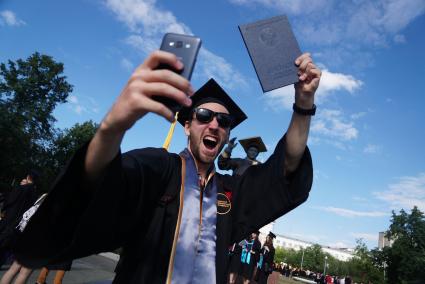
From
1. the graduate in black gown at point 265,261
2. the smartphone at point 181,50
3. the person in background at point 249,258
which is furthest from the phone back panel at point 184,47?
the graduate in black gown at point 265,261

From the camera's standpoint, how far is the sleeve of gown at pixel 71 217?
1354mm

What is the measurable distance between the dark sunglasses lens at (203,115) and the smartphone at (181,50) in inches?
42.7

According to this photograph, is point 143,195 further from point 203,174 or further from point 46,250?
point 203,174

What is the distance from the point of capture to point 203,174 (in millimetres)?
2258

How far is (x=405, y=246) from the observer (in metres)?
51.2

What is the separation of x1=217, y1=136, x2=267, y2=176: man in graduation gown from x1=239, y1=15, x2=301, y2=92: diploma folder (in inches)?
92.0

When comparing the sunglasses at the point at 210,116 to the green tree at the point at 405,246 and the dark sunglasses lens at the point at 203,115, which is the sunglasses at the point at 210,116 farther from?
the green tree at the point at 405,246

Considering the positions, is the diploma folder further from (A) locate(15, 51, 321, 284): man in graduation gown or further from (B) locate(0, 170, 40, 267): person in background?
(B) locate(0, 170, 40, 267): person in background

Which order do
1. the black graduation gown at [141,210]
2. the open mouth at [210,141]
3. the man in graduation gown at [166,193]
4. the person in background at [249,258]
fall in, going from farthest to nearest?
the person in background at [249,258] → the open mouth at [210,141] → the black graduation gown at [141,210] → the man in graduation gown at [166,193]

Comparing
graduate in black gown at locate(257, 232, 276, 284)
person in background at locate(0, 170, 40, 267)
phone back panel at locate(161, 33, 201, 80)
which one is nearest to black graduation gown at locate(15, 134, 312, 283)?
phone back panel at locate(161, 33, 201, 80)

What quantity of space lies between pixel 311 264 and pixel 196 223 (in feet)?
389

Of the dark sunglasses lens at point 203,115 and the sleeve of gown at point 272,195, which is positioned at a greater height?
the dark sunglasses lens at point 203,115

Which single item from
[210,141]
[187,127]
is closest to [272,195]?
[210,141]

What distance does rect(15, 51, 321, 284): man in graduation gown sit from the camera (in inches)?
49.6
